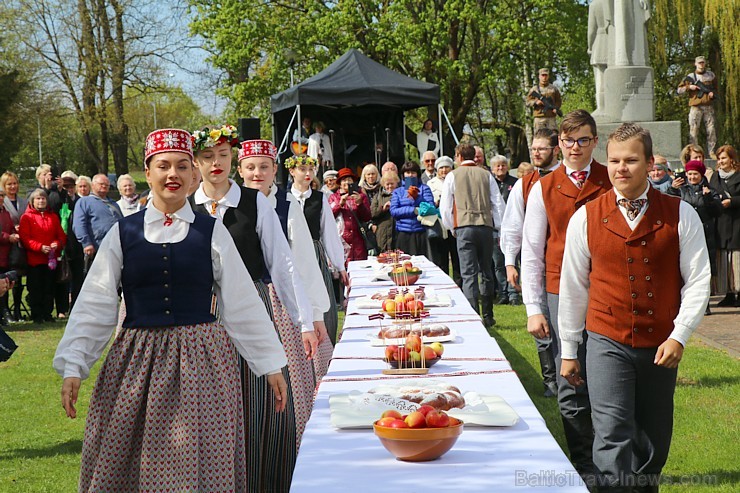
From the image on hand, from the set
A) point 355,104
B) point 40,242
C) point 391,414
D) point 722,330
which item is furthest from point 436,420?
point 355,104

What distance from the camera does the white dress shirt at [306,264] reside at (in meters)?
5.46

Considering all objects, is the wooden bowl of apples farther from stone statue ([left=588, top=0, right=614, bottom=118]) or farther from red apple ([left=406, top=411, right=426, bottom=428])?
stone statue ([left=588, top=0, right=614, bottom=118])

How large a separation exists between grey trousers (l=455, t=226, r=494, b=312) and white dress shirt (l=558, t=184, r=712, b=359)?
5825 mm

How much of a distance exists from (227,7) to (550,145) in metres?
22.7

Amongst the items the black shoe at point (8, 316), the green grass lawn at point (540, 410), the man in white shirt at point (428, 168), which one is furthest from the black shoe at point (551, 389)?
the black shoe at point (8, 316)

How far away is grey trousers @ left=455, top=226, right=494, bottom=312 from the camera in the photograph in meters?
9.84

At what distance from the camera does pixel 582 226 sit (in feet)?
12.6

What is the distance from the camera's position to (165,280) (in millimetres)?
3623

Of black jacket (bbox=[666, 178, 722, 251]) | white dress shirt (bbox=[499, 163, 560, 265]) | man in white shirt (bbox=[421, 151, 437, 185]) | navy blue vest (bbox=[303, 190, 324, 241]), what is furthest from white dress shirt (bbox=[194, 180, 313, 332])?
man in white shirt (bbox=[421, 151, 437, 185])

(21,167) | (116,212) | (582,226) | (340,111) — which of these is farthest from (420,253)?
(21,167)

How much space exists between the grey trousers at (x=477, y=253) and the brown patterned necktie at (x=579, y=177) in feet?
16.2

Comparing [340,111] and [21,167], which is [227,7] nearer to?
[340,111]

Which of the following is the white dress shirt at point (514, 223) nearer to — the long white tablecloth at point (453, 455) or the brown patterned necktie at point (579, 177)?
the brown patterned necktie at point (579, 177)

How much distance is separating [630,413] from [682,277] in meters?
0.57
